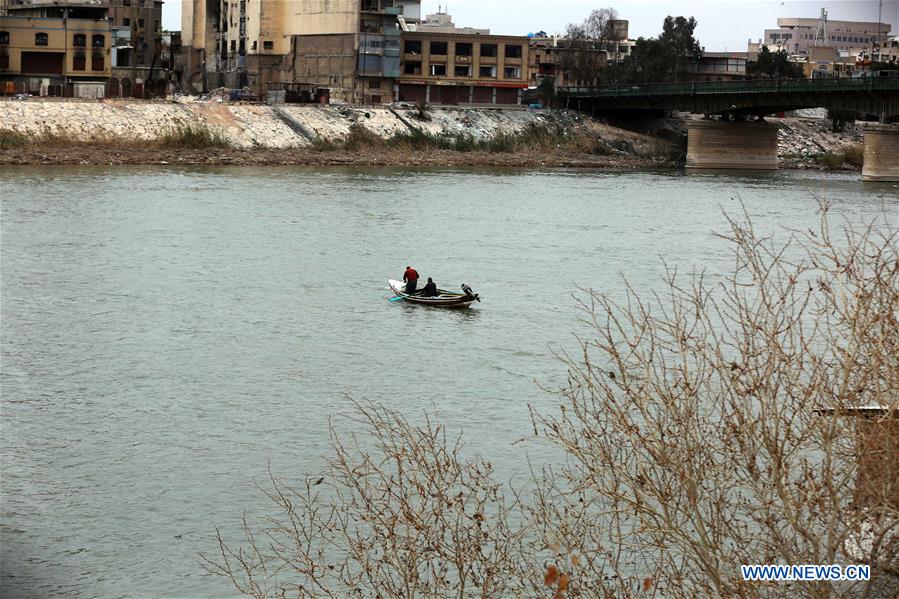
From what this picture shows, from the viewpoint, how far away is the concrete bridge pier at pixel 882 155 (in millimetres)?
82938

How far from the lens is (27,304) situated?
30.5 meters

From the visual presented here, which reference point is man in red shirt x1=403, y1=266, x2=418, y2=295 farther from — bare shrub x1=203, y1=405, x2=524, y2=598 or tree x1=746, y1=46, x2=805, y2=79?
tree x1=746, y1=46, x2=805, y2=79

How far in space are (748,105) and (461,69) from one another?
73.1 ft

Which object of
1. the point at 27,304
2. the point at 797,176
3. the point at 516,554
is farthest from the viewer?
the point at 797,176

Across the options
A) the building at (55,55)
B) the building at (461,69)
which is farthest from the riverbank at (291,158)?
the building at (55,55)

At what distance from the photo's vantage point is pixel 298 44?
4075 inches

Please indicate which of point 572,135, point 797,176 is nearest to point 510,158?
point 572,135

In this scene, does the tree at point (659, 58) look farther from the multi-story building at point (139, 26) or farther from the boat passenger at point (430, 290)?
the boat passenger at point (430, 290)

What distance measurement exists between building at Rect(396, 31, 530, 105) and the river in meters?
38.5

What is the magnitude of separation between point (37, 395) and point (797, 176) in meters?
72.1

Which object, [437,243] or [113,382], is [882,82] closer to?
[437,243]

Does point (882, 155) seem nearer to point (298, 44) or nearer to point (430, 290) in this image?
point (298, 44)

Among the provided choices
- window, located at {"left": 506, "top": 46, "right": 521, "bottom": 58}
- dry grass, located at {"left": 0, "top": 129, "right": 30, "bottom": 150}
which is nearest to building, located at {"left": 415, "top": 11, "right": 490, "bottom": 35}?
window, located at {"left": 506, "top": 46, "right": 521, "bottom": 58}

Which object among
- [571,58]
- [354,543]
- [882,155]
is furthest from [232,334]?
[571,58]
